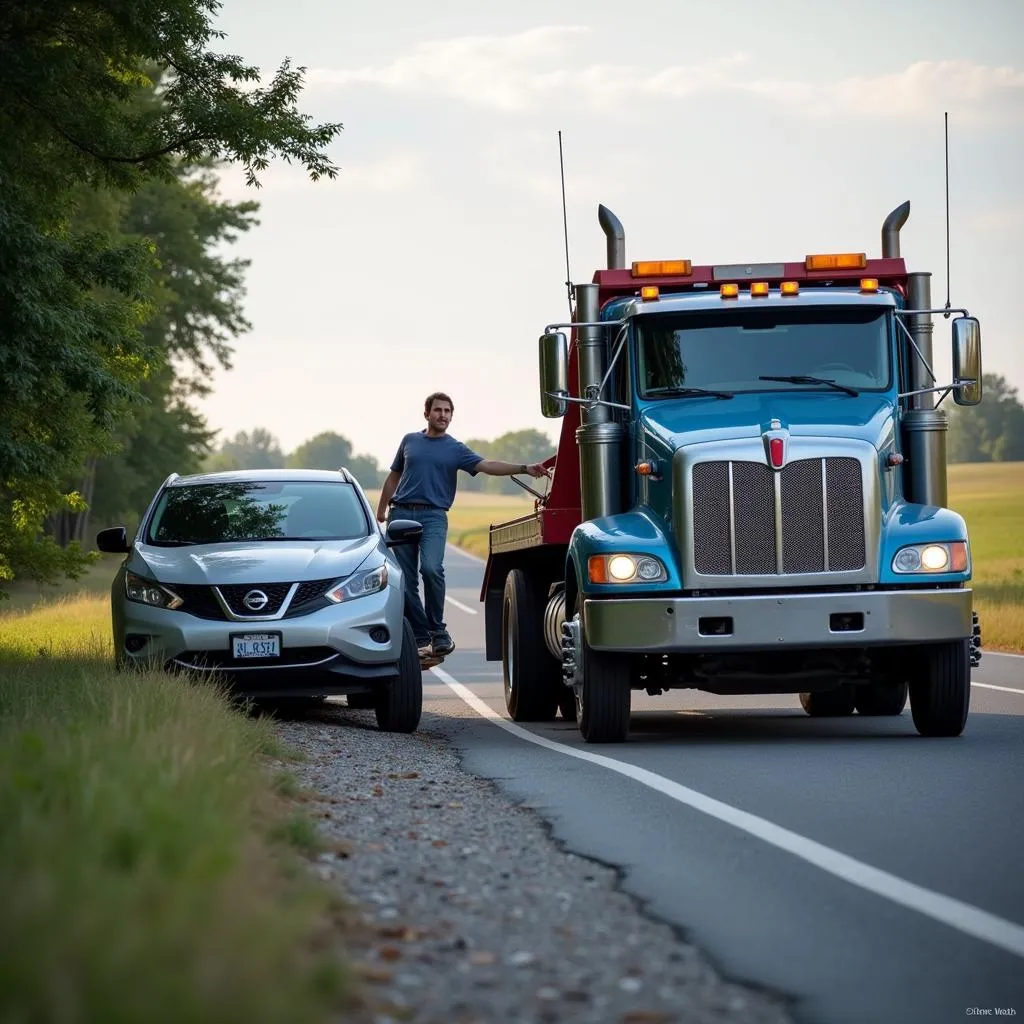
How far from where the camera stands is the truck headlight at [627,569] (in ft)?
36.4

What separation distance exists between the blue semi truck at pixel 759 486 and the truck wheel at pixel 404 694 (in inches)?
43.2

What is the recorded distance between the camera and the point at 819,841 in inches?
290

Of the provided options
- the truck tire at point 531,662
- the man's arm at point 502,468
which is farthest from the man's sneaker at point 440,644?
the man's arm at point 502,468

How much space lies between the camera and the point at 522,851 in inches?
284

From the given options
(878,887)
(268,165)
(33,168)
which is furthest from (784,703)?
(878,887)

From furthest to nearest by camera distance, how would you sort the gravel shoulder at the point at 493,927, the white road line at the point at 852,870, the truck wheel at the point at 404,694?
the truck wheel at the point at 404,694, the white road line at the point at 852,870, the gravel shoulder at the point at 493,927

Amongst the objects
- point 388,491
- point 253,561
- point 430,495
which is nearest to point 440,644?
point 430,495

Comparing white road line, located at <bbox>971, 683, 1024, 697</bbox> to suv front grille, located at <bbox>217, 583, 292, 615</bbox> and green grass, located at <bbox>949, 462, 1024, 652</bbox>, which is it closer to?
green grass, located at <bbox>949, 462, 1024, 652</bbox>

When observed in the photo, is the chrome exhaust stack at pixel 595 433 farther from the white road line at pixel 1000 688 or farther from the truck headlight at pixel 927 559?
the white road line at pixel 1000 688

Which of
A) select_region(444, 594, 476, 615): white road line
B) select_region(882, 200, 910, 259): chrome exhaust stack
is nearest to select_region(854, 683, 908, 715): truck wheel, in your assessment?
select_region(882, 200, 910, 259): chrome exhaust stack

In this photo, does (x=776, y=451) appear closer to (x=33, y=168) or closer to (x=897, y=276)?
(x=897, y=276)

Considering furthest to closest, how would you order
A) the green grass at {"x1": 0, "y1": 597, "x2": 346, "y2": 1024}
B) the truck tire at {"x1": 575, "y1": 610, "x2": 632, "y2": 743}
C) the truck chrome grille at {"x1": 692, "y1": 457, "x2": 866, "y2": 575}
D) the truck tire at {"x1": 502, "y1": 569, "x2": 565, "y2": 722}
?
the truck tire at {"x1": 502, "y1": 569, "x2": 565, "y2": 722}, the truck tire at {"x1": 575, "y1": 610, "x2": 632, "y2": 743}, the truck chrome grille at {"x1": 692, "y1": 457, "x2": 866, "y2": 575}, the green grass at {"x1": 0, "y1": 597, "x2": 346, "y2": 1024}

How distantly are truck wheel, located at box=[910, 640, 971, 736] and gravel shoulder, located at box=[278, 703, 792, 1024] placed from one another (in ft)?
11.5

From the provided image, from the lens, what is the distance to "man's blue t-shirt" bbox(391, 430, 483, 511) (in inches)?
610
